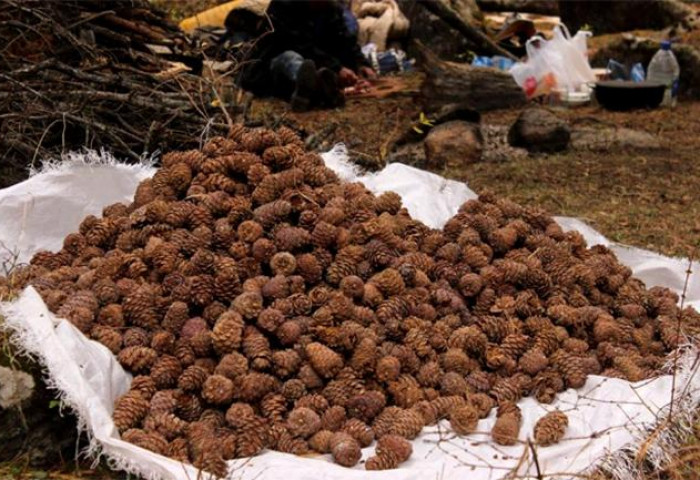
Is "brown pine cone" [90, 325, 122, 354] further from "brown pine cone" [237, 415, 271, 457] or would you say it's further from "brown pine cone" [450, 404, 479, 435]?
"brown pine cone" [450, 404, 479, 435]

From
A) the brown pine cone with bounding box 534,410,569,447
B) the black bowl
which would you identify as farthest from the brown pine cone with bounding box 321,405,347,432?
the black bowl

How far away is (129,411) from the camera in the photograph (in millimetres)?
2615

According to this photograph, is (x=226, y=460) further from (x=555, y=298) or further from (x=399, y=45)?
(x=399, y=45)

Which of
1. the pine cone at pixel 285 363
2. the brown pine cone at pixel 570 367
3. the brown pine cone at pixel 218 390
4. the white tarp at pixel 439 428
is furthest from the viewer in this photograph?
the brown pine cone at pixel 570 367

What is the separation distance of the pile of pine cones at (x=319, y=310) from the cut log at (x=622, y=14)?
9.29 metres

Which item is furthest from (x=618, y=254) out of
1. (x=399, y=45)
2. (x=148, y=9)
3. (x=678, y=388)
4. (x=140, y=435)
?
(x=399, y=45)

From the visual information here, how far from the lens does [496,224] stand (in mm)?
3578

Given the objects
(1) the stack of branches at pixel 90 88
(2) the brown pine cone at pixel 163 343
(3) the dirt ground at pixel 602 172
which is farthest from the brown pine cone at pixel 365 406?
(3) the dirt ground at pixel 602 172

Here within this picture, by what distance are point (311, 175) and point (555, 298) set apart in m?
1.00

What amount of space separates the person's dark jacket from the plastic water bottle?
11.2ft

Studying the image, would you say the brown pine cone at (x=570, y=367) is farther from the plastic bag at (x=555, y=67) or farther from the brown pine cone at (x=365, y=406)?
the plastic bag at (x=555, y=67)

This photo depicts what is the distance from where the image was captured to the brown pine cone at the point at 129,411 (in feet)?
8.53

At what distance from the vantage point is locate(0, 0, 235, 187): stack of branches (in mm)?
4492

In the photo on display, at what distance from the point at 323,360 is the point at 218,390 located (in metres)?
0.33
